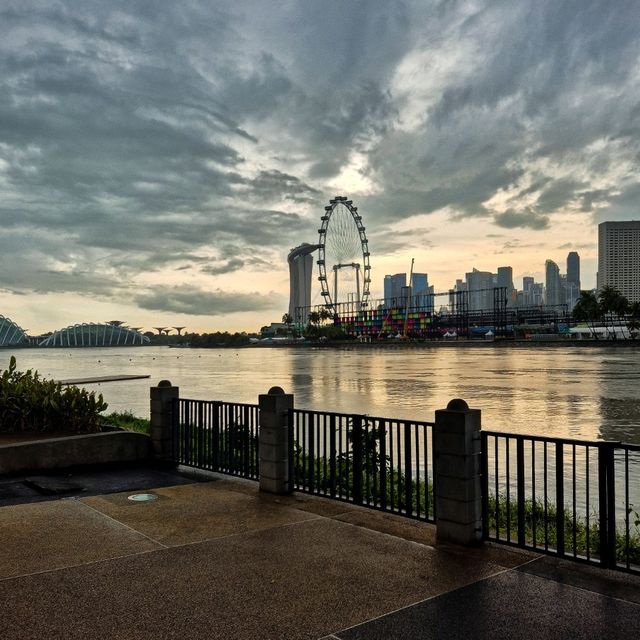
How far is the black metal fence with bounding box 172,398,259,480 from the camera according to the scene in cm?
1147

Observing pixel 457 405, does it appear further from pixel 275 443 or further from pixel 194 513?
pixel 194 513

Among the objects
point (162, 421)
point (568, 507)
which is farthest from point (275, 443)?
point (568, 507)

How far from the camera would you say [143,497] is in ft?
32.4

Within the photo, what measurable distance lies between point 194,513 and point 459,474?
12.4 ft

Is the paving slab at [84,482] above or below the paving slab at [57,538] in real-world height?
below

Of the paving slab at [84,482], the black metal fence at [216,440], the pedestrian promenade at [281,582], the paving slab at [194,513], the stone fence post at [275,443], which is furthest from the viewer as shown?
the black metal fence at [216,440]

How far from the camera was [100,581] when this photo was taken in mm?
6215

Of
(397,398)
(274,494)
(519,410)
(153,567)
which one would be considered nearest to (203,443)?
(274,494)

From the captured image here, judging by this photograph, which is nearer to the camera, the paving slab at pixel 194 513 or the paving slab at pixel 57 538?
the paving slab at pixel 57 538

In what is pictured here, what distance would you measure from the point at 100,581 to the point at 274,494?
3.97m

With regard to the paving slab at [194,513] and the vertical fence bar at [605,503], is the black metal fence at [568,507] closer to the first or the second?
the vertical fence bar at [605,503]

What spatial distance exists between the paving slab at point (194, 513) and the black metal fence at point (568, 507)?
2782 mm

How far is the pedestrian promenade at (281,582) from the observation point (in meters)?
5.21

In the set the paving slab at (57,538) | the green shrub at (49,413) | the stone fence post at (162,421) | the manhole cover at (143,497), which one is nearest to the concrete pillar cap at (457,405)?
the paving slab at (57,538)
